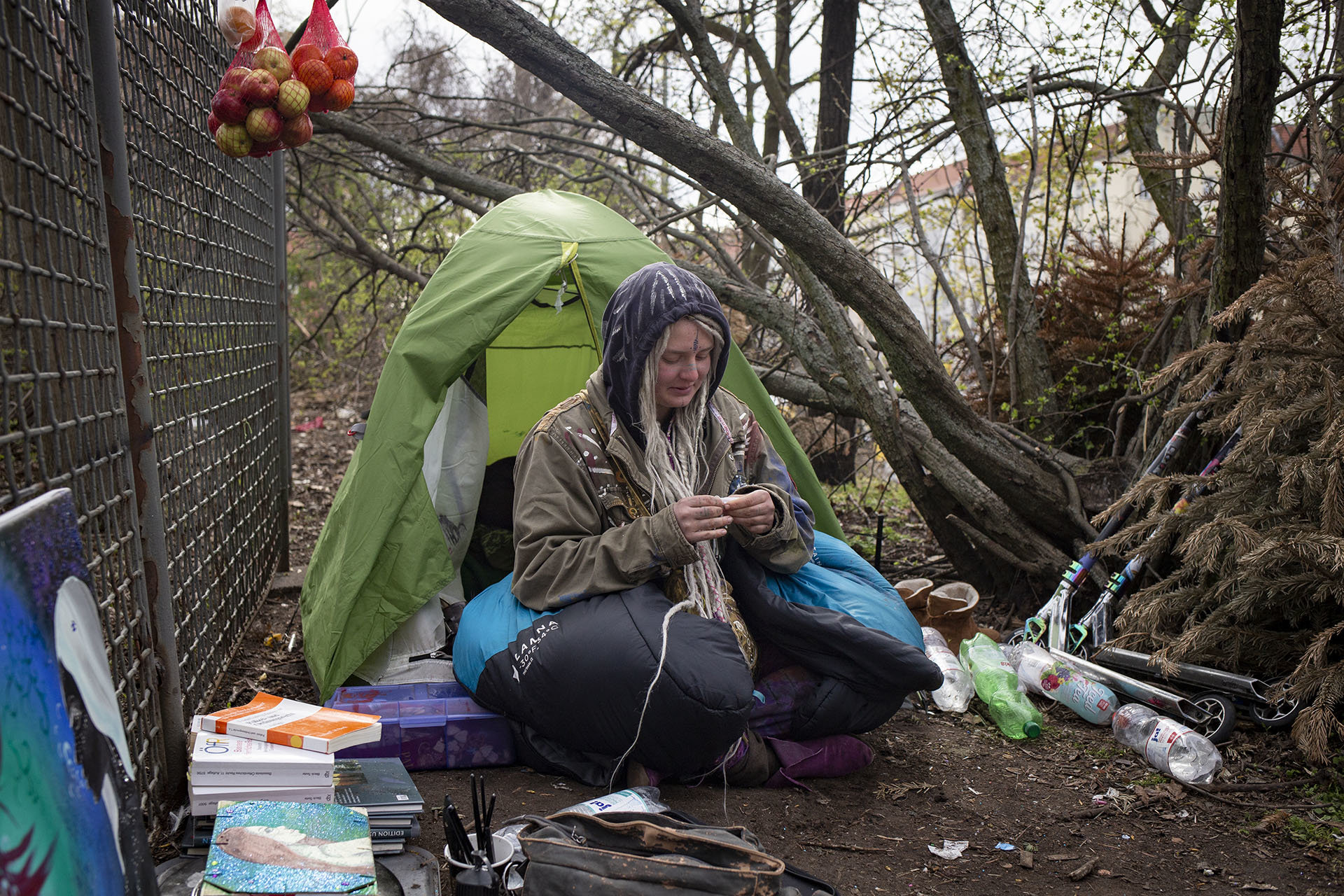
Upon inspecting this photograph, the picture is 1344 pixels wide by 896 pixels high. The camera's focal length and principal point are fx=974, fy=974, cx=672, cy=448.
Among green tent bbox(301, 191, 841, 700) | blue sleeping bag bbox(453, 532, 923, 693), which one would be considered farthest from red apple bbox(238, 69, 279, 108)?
blue sleeping bag bbox(453, 532, 923, 693)

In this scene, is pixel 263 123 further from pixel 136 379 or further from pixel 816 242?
pixel 816 242

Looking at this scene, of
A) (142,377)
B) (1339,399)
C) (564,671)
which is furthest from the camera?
(1339,399)

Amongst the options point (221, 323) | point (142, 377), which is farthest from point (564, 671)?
point (221, 323)

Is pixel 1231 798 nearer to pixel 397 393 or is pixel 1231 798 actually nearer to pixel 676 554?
pixel 676 554

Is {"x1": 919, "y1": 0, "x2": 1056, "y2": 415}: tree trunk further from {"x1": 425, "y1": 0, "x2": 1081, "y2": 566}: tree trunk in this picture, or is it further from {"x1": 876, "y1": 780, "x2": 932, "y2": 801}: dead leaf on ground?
A: {"x1": 876, "y1": 780, "x2": 932, "y2": 801}: dead leaf on ground

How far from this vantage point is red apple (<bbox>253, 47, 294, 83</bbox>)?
7.77 feet

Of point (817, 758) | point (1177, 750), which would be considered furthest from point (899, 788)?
point (1177, 750)

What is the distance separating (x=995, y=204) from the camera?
4.37 meters

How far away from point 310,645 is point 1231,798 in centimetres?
266

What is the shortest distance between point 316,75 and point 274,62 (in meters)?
0.10

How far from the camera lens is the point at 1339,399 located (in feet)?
9.04

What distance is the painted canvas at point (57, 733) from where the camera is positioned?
3.94 feet

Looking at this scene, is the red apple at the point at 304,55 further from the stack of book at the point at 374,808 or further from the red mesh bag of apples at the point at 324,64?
the stack of book at the point at 374,808

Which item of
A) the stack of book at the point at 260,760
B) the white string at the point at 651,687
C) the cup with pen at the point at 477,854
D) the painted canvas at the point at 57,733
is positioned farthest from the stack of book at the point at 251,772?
the white string at the point at 651,687
